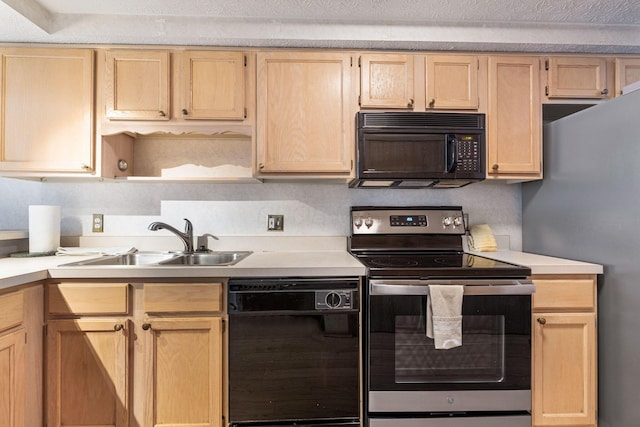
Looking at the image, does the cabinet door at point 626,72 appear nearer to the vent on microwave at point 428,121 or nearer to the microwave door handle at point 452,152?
the vent on microwave at point 428,121

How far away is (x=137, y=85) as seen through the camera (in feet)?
6.15

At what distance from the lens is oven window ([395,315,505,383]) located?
157 cm

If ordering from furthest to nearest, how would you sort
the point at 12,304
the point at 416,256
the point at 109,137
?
the point at 416,256 → the point at 109,137 → the point at 12,304

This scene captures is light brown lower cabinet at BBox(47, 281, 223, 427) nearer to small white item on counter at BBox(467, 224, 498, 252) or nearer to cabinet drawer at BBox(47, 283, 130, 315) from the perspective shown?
cabinet drawer at BBox(47, 283, 130, 315)

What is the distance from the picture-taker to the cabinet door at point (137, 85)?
1871 millimetres

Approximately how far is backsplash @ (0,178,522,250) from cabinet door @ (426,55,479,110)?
1.90ft

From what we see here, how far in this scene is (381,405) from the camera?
1549 mm

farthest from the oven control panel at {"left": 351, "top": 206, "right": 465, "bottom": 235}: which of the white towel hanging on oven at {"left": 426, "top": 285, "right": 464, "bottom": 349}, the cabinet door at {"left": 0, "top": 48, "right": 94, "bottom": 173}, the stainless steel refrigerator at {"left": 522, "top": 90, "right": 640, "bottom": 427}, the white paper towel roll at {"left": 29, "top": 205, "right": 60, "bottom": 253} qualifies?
the white paper towel roll at {"left": 29, "top": 205, "right": 60, "bottom": 253}

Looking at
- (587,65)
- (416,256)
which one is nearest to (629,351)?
(416,256)

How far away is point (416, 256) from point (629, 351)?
102 centimetres

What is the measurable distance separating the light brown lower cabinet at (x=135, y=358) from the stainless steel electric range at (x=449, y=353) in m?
0.72

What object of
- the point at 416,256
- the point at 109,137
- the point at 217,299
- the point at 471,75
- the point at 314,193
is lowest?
the point at 217,299

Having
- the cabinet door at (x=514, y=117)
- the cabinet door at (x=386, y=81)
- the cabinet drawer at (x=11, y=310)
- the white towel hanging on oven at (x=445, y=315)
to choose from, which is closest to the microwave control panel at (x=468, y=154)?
the cabinet door at (x=514, y=117)

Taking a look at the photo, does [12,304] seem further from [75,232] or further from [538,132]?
[538,132]
